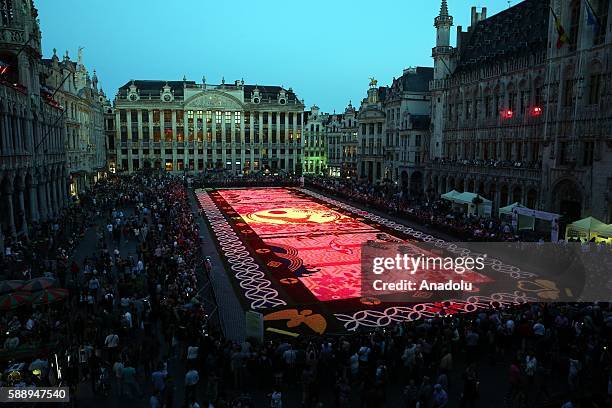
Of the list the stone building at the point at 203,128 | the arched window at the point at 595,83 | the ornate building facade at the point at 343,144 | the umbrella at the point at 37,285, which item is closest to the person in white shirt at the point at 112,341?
the umbrella at the point at 37,285

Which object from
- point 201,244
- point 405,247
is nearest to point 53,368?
point 201,244

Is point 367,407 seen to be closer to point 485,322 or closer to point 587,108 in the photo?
point 485,322

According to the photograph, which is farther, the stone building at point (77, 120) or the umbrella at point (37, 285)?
the stone building at point (77, 120)

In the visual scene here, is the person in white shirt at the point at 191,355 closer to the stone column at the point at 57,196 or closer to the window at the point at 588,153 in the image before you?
the stone column at the point at 57,196

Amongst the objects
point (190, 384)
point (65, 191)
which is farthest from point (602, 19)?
point (65, 191)

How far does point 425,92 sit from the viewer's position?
6606cm

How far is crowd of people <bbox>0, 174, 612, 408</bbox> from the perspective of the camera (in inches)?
460

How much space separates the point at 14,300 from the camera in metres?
14.4

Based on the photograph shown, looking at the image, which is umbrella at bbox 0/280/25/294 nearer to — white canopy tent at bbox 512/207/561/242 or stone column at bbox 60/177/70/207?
stone column at bbox 60/177/70/207

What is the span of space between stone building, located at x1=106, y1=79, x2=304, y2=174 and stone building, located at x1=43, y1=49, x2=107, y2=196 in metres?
26.3

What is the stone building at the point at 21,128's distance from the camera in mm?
27734

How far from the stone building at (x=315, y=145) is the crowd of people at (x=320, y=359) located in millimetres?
90140

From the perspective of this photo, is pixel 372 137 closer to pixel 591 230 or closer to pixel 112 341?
pixel 591 230

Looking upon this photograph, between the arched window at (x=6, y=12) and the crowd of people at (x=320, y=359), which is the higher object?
the arched window at (x=6, y=12)
